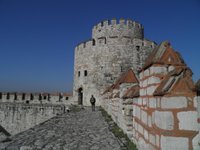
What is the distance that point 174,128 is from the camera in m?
2.30

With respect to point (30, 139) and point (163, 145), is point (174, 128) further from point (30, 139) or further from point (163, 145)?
point (30, 139)

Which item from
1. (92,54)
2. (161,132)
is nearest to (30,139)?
(161,132)

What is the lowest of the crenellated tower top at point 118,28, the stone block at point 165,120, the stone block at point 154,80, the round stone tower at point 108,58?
the stone block at point 165,120

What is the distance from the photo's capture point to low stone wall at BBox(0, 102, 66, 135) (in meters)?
18.2

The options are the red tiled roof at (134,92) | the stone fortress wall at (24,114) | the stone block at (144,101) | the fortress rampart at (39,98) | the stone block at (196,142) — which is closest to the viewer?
the stone block at (196,142)

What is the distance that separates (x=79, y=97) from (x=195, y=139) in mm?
19843

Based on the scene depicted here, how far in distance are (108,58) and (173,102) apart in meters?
17.6

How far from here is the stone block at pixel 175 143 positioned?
7.44 feet

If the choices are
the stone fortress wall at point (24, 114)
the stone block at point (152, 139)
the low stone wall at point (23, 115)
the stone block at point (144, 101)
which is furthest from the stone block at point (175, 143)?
the low stone wall at point (23, 115)

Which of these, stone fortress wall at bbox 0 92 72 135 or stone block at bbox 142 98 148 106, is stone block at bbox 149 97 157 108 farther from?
stone fortress wall at bbox 0 92 72 135

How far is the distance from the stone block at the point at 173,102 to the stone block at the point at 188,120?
8 centimetres

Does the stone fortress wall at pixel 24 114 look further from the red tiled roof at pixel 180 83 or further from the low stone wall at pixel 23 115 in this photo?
the red tiled roof at pixel 180 83

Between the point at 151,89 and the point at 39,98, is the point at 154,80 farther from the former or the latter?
the point at 39,98

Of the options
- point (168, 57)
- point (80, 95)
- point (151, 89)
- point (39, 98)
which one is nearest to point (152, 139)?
point (151, 89)
